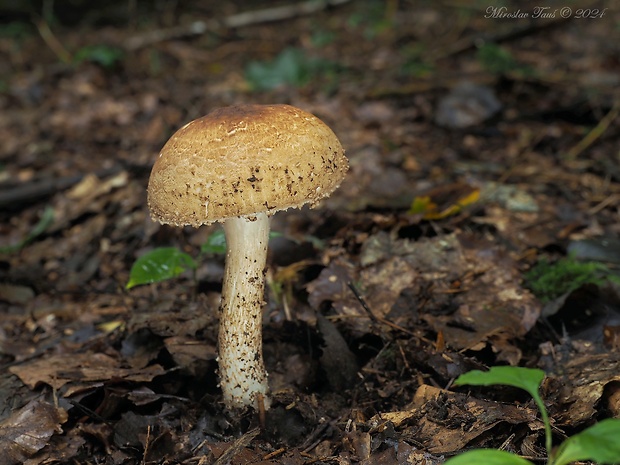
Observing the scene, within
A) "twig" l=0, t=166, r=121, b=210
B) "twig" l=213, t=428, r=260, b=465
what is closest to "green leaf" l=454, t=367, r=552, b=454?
"twig" l=213, t=428, r=260, b=465

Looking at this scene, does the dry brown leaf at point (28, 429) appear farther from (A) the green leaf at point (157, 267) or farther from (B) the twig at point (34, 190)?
(B) the twig at point (34, 190)

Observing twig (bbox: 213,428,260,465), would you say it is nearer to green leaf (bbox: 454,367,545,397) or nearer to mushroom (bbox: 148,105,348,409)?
mushroom (bbox: 148,105,348,409)

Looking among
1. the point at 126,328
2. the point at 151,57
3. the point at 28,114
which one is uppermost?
the point at 151,57

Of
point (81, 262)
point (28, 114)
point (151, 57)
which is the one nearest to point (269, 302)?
point (81, 262)

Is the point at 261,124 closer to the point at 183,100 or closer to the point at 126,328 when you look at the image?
the point at 126,328

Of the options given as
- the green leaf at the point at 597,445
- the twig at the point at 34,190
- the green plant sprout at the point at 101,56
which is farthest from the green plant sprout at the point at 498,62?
the green leaf at the point at 597,445
